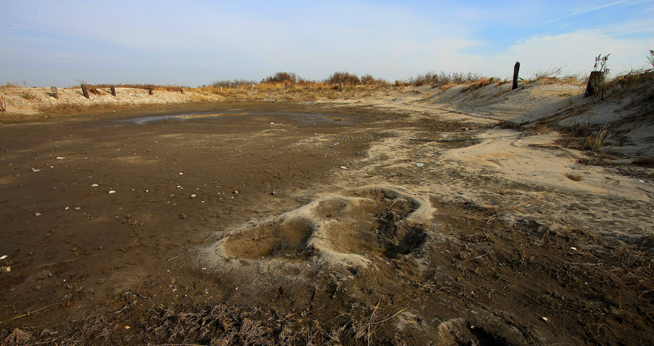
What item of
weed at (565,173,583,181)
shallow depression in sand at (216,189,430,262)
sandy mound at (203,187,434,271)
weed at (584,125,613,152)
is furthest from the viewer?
weed at (584,125,613,152)

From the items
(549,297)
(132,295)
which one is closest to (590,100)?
(549,297)

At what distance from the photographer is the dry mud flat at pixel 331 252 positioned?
6.61 ft

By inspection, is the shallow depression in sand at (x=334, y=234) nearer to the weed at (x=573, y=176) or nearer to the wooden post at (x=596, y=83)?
the weed at (x=573, y=176)

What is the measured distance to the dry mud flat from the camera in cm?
202

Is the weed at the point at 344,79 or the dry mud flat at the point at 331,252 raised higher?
the weed at the point at 344,79

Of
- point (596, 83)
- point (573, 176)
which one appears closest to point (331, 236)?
point (573, 176)

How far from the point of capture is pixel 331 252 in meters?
2.76

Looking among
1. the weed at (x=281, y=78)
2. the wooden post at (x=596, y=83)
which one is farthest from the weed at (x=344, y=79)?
the wooden post at (x=596, y=83)

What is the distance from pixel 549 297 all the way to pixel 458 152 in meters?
4.40

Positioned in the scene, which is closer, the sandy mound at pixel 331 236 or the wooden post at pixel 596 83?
the sandy mound at pixel 331 236

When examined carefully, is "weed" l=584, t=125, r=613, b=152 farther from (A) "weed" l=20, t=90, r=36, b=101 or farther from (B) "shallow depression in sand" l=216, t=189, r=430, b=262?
(A) "weed" l=20, t=90, r=36, b=101

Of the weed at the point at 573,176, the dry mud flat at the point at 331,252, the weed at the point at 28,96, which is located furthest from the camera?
the weed at the point at 28,96

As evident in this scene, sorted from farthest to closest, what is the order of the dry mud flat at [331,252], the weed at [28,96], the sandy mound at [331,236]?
1. the weed at [28,96]
2. the sandy mound at [331,236]
3. the dry mud flat at [331,252]

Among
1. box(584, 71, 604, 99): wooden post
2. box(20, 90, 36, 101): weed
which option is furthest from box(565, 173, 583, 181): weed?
box(20, 90, 36, 101): weed
